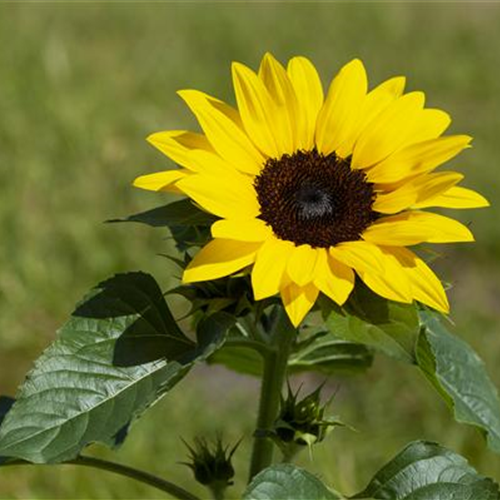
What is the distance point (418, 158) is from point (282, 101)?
4.9 inches

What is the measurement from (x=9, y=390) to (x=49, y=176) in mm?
783

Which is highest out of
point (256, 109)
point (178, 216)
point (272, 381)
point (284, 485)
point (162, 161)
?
point (162, 161)

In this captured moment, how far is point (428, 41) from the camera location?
4426mm

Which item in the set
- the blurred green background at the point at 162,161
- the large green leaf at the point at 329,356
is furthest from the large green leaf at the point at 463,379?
the blurred green background at the point at 162,161

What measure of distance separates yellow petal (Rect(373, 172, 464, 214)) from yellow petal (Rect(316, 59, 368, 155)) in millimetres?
66

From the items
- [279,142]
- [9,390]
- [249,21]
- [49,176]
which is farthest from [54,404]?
[249,21]

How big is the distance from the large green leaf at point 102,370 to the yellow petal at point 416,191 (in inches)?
6.6

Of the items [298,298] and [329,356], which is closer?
[298,298]

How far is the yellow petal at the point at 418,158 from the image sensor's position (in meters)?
0.91

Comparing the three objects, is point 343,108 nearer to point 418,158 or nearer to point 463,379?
point 418,158

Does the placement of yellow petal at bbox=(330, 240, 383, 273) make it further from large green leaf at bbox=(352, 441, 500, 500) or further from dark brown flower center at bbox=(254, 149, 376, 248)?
large green leaf at bbox=(352, 441, 500, 500)

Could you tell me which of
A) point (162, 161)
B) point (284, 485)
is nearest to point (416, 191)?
point (284, 485)

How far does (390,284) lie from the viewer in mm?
821

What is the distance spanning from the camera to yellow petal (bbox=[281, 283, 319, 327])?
825mm
